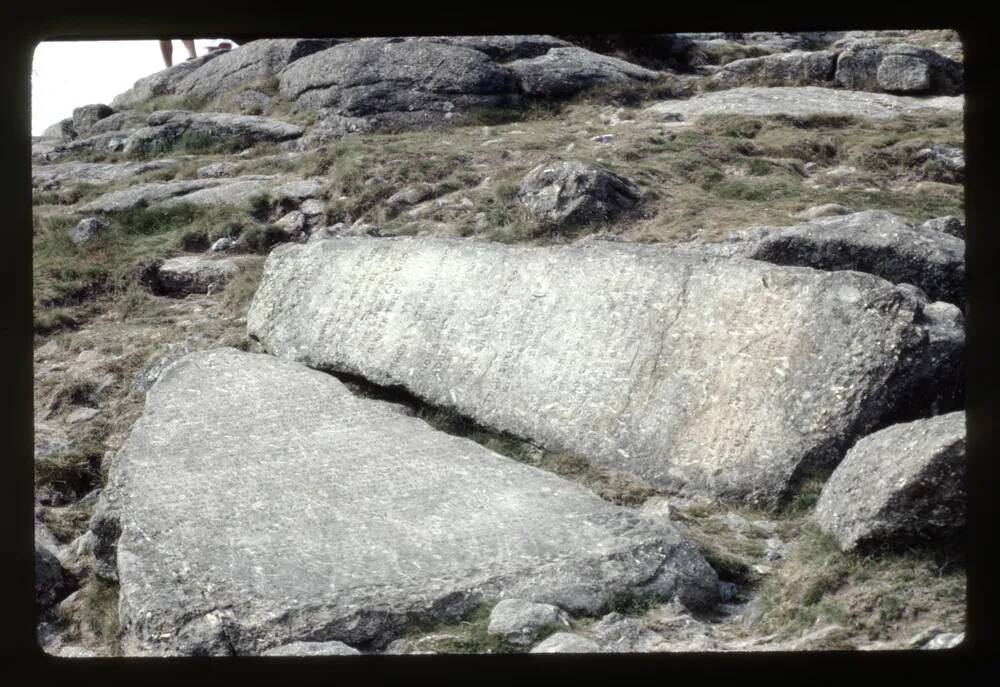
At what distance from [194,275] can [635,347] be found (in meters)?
5.26

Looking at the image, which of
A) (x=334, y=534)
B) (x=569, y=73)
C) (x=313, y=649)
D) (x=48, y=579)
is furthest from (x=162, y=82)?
(x=313, y=649)

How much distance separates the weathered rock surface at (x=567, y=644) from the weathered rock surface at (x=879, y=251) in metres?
3.78

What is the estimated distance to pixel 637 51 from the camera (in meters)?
17.5

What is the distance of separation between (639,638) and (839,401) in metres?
1.94

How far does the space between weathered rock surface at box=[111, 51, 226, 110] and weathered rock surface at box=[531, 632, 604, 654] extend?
1618 cm

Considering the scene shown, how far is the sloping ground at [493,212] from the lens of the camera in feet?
17.6

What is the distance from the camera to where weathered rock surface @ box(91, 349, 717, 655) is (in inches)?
210

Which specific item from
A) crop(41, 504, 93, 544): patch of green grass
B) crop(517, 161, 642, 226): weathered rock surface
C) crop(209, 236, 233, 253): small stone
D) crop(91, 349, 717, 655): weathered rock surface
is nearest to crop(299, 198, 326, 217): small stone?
crop(209, 236, 233, 253): small stone

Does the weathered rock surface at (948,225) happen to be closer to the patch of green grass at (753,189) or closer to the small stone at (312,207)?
the patch of green grass at (753,189)

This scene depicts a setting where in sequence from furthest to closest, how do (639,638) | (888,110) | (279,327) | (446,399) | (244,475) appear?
(888,110)
(279,327)
(446,399)
(244,475)
(639,638)

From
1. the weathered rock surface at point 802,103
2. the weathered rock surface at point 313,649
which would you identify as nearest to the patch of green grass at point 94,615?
the weathered rock surface at point 313,649

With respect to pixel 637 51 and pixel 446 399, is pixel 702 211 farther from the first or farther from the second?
pixel 637 51

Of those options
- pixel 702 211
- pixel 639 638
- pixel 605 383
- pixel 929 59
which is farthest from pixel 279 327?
pixel 929 59

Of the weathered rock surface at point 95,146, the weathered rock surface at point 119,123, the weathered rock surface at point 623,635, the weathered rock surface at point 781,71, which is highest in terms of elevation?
the weathered rock surface at point 781,71
